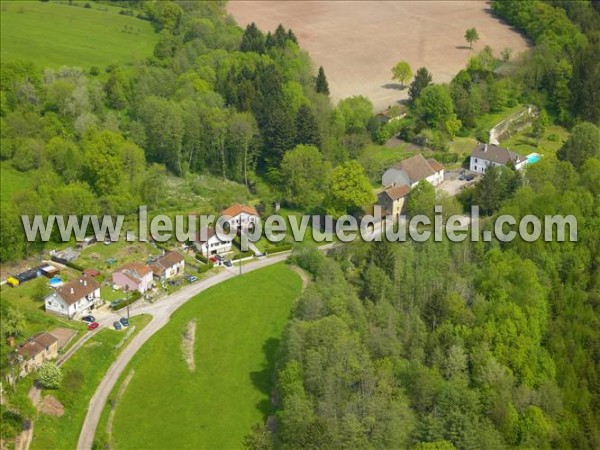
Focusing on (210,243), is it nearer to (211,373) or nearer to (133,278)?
(133,278)

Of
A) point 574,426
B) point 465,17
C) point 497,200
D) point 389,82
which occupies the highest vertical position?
point 465,17

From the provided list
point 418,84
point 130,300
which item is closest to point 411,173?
point 418,84

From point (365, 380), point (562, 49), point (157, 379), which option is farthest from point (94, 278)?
point (562, 49)

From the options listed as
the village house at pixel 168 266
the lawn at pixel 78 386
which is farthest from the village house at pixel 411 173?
the lawn at pixel 78 386

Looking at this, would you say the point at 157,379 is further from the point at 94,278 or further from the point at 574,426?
the point at 574,426

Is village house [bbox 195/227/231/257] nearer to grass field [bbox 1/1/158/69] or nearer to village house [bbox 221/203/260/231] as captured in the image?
village house [bbox 221/203/260/231]

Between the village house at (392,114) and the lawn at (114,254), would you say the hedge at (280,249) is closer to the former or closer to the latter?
the lawn at (114,254)
